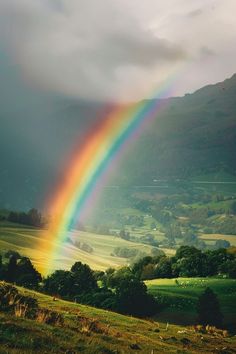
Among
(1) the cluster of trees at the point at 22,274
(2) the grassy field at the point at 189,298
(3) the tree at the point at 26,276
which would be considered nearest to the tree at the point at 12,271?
(1) the cluster of trees at the point at 22,274

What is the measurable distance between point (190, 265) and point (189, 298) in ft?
141

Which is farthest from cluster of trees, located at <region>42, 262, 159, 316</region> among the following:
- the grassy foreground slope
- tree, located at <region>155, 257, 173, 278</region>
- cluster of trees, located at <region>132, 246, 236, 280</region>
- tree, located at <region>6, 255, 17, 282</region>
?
tree, located at <region>155, 257, 173, 278</region>

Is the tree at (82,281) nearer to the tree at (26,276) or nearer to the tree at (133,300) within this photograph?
the tree at (26,276)

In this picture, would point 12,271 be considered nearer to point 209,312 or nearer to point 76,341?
point 209,312

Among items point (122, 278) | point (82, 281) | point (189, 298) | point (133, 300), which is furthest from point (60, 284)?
point (189, 298)

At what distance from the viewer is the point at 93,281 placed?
8762cm

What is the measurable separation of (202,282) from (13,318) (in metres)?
79.4

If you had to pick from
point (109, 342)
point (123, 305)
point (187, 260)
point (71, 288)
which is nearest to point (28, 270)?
point (71, 288)

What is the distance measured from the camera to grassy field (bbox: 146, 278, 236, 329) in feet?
215

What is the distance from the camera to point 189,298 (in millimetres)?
77438

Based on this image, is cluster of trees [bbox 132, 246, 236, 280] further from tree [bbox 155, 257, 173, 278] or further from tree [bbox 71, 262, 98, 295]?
tree [bbox 71, 262, 98, 295]

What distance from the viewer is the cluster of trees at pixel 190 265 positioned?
116688 mm

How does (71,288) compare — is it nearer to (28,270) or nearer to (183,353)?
(28,270)

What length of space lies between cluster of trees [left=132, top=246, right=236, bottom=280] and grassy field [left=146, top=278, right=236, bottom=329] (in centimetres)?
1849
